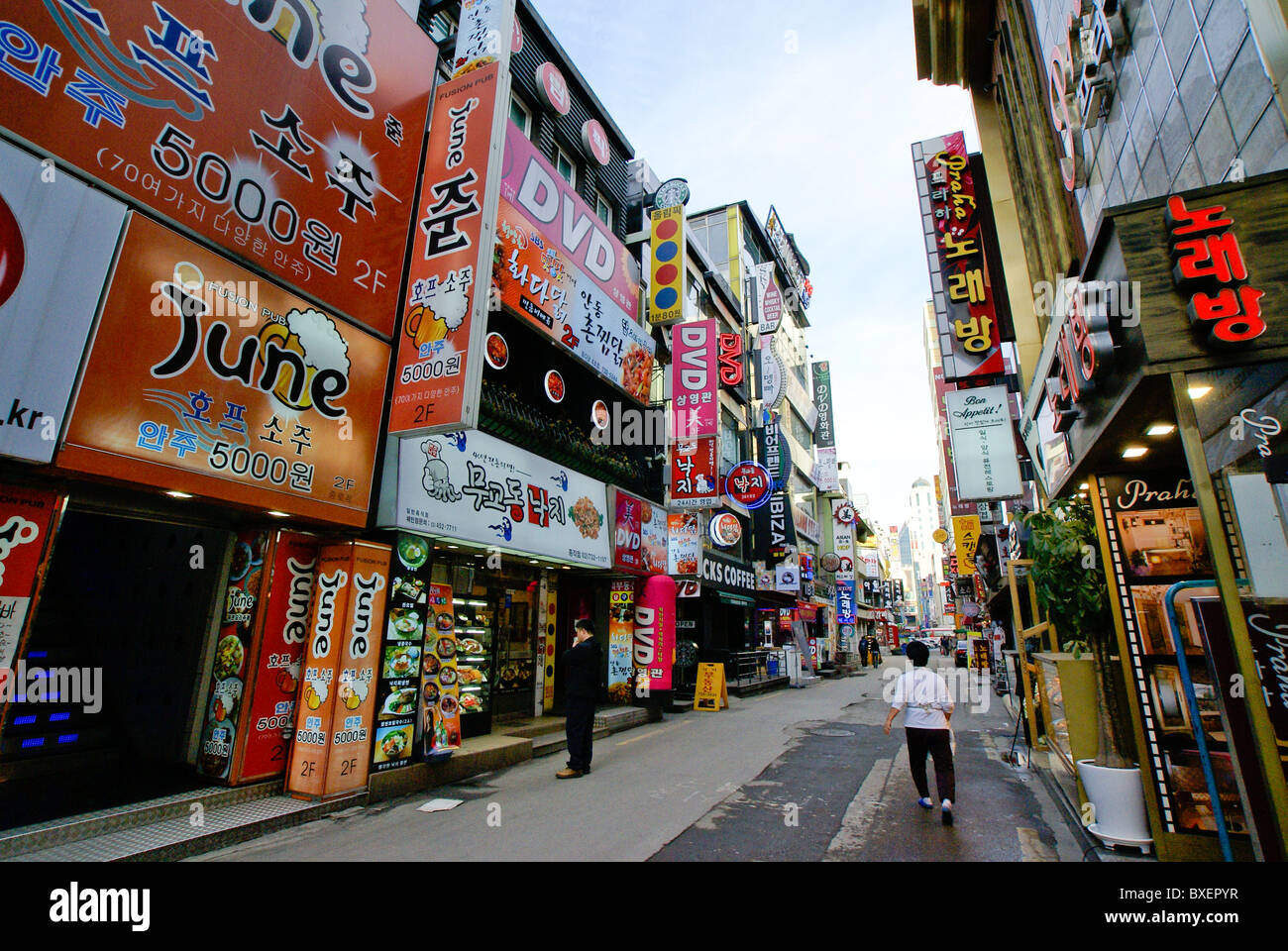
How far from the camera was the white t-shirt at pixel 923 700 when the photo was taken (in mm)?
6043

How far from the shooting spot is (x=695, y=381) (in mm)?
15242

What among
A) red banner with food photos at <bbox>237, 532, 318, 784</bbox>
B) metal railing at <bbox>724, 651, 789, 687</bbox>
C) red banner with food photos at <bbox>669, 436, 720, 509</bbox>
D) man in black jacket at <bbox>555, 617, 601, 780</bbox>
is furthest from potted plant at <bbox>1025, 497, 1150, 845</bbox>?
metal railing at <bbox>724, 651, 789, 687</bbox>

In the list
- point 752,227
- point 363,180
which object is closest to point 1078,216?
point 363,180

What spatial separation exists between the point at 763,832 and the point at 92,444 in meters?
6.76

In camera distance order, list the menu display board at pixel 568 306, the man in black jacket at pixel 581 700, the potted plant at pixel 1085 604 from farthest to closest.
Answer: the menu display board at pixel 568 306, the man in black jacket at pixel 581 700, the potted plant at pixel 1085 604

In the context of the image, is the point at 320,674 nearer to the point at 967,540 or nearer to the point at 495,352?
the point at 495,352

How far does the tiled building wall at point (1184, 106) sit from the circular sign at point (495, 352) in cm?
Result: 940

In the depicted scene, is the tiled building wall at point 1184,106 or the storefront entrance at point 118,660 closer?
the tiled building wall at point 1184,106

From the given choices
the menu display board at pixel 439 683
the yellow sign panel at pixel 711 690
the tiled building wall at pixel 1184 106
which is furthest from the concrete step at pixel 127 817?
the yellow sign panel at pixel 711 690

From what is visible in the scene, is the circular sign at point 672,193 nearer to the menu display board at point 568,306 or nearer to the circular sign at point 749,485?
the menu display board at point 568,306
